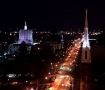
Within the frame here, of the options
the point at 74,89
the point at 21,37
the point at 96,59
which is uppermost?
the point at 21,37

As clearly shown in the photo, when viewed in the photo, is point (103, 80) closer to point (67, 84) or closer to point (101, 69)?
point (67, 84)

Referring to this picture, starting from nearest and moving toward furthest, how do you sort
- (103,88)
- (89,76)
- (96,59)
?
(103,88)
(89,76)
(96,59)

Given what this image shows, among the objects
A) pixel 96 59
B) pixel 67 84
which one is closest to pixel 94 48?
pixel 96 59

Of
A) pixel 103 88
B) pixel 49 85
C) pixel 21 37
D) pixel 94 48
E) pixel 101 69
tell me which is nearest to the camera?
pixel 103 88

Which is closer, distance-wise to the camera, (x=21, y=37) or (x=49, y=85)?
(x=49, y=85)

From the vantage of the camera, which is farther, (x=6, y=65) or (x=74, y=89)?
(x=6, y=65)

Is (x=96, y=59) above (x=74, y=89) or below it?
above

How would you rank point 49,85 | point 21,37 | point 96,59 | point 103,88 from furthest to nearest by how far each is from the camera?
point 21,37 < point 96,59 < point 49,85 < point 103,88

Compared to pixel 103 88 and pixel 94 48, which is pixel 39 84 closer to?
pixel 103 88

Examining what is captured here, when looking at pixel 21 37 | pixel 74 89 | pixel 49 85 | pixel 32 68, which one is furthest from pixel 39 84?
pixel 21 37
